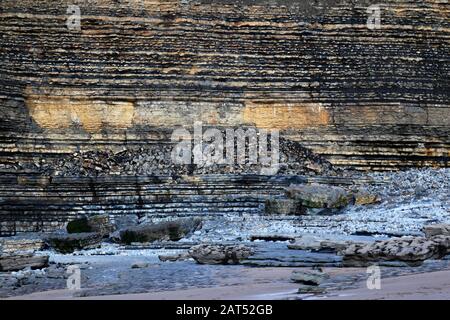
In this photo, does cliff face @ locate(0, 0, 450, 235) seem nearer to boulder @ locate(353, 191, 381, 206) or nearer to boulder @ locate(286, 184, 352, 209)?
boulder @ locate(353, 191, 381, 206)

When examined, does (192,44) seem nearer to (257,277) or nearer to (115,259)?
(115,259)

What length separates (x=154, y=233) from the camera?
16.2 metres

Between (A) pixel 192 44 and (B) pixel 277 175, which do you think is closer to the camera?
(B) pixel 277 175

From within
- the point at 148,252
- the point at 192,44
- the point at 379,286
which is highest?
the point at 192,44

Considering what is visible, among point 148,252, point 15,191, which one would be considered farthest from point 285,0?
point 148,252

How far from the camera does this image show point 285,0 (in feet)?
82.4

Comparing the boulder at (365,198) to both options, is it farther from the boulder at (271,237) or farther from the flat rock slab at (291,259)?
the flat rock slab at (291,259)

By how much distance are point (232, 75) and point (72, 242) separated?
31.8ft

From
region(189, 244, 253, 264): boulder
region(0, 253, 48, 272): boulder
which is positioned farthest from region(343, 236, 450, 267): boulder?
region(0, 253, 48, 272): boulder

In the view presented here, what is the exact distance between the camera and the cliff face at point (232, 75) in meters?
23.2

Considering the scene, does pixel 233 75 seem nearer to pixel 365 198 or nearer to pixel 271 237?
pixel 365 198

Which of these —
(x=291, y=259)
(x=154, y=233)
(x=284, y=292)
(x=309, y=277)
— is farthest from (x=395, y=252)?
(x=154, y=233)

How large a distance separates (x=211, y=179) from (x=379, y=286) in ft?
38.0

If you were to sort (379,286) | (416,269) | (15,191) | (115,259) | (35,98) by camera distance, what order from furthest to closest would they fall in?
(35,98) < (15,191) < (115,259) < (416,269) < (379,286)
